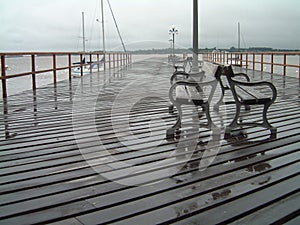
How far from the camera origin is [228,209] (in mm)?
1869

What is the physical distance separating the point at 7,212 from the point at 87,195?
46cm

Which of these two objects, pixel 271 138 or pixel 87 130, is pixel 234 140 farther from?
pixel 87 130

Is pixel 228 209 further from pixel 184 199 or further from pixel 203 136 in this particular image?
pixel 203 136

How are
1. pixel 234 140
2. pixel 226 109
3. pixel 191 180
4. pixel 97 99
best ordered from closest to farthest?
pixel 191 180, pixel 234 140, pixel 226 109, pixel 97 99

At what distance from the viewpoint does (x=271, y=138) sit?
3.29 m

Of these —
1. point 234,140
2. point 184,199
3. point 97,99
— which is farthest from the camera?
point 97,99

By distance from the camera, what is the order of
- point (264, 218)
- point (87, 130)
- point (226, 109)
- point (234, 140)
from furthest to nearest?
point (226, 109) < point (87, 130) < point (234, 140) < point (264, 218)

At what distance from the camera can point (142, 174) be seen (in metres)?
2.40

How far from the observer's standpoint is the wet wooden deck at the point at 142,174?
184 cm

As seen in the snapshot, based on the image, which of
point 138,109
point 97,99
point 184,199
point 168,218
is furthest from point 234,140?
point 97,99

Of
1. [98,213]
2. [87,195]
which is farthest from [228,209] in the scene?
[87,195]

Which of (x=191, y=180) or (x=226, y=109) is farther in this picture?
(x=226, y=109)

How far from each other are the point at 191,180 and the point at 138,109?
9.32 feet

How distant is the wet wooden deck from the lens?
6.04 ft
